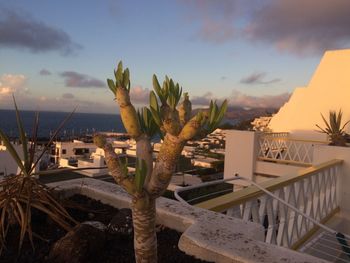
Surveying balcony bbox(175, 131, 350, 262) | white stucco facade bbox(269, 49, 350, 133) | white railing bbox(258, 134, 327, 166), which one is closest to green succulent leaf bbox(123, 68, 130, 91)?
balcony bbox(175, 131, 350, 262)

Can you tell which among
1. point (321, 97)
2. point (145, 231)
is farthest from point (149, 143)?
point (321, 97)

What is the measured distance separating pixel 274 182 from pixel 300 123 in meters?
9.07

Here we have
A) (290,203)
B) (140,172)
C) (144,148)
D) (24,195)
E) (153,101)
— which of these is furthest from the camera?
(290,203)

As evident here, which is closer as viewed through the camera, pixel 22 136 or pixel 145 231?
pixel 145 231

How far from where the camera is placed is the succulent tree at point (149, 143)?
1029 mm

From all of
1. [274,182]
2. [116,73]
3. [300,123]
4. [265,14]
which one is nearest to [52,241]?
[116,73]

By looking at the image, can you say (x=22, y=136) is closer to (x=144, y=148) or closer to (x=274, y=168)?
(x=144, y=148)

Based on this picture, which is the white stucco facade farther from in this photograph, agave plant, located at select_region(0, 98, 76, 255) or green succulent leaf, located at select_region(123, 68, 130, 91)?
green succulent leaf, located at select_region(123, 68, 130, 91)

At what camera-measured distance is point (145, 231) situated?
113 cm

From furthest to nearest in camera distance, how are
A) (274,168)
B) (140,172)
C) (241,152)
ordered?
(241,152)
(274,168)
(140,172)

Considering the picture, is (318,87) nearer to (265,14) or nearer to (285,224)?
(265,14)

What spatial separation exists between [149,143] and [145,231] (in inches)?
12.9

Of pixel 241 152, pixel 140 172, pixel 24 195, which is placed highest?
pixel 140 172

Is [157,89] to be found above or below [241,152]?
above
